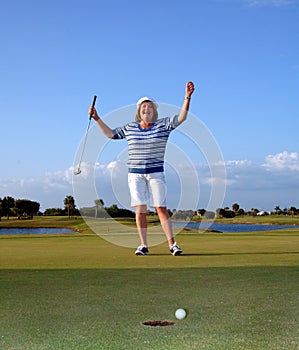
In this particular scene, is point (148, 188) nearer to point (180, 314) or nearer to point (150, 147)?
point (150, 147)

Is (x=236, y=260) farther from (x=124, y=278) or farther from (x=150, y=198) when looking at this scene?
(x=124, y=278)

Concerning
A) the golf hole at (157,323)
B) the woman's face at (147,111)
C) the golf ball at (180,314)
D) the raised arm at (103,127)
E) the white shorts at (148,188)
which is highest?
the woman's face at (147,111)

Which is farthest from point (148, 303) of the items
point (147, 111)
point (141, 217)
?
point (147, 111)

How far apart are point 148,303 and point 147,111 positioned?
16.0 feet

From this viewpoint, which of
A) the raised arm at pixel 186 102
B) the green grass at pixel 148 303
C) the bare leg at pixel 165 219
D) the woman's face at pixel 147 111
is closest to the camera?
the green grass at pixel 148 303

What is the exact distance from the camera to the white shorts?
1044 cm

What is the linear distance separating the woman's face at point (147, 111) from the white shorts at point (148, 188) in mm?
1002

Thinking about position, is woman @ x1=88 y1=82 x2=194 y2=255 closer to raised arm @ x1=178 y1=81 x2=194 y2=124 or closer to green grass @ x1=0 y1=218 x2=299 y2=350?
raised arm @ x1=178 y1=81 x2=194 y2=124

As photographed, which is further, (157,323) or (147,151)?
(147,151)

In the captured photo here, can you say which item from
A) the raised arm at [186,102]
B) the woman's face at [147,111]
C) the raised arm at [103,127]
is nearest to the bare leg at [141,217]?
the raised arm at [103,127]

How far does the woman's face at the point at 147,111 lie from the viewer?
1056 centimetres

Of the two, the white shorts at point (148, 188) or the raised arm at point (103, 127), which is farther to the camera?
the raised arm at point (103, 127)

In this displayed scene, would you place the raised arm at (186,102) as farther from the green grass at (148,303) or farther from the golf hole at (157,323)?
the golf hole at (157,323)

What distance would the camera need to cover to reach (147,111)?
10.6 meters
